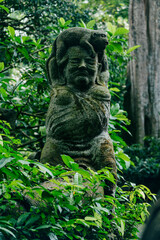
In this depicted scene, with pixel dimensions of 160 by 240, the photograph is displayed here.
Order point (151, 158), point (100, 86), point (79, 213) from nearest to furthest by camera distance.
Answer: point (79, 213)
point (100, 86)
point (151, 158)

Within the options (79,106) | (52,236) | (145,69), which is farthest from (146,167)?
(52,236)

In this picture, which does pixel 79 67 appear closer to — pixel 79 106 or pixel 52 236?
pixel 79 106

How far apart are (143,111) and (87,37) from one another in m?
6.41

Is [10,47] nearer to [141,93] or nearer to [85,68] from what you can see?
[85,68]

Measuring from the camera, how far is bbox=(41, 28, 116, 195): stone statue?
2732 millimetres

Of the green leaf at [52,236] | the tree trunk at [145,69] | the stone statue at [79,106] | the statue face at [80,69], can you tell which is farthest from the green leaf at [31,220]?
the tree trunk at [145,69]

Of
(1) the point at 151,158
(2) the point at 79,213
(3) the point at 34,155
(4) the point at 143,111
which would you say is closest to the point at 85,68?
(3) the point at 34,155

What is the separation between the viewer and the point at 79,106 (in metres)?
2.79

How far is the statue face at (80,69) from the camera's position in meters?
2.89

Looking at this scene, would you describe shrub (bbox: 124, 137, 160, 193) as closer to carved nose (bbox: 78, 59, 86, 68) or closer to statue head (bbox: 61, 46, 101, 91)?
statue head (bbox: 61, 46, 101, 91)

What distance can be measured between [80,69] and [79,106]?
1.19 ft

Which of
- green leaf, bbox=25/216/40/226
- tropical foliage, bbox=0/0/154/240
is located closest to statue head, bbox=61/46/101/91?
tropical foliage, bbox=0/0/154/240

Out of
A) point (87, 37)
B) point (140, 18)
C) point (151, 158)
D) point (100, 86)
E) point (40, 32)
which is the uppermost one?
point (140, 18)

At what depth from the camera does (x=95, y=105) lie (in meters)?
2.81
